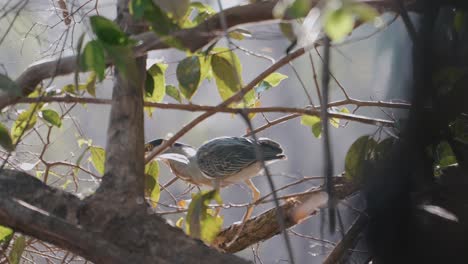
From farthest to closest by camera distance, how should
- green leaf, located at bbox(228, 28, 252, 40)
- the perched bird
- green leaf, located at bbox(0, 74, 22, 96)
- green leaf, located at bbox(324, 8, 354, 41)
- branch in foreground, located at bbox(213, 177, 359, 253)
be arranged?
the perched bird, branch in foreground, located at bbox(213, 177, 359, 253), green leaf, located at bbox(228, 28, 252, 40), green leaf, located at bbox(0, 74, 22, 96), green leaf, located at bbox(324, 8, 354, 41)

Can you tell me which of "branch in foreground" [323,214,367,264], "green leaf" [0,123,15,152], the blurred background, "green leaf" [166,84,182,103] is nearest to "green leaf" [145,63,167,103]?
the blurred background

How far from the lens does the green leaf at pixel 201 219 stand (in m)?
0.76

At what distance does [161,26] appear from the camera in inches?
26.5

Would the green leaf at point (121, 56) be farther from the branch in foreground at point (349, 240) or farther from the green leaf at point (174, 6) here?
the branch in foreground at point (349, 240)

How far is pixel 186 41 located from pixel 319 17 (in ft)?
0.81

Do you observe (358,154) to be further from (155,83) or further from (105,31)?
(105,31)

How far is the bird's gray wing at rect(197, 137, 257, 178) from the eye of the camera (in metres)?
1.68

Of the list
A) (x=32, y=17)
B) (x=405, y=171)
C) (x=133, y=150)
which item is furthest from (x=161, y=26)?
(x=32, y=17)

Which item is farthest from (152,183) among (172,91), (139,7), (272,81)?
(139,7)

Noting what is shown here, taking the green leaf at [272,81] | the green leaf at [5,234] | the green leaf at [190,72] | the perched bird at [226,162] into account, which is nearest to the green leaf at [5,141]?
the green leaf at [5,234]

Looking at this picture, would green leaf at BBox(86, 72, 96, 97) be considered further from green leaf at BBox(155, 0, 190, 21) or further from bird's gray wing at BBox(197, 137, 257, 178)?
bird's gray wing at BBox(197, 137, 257, 178)

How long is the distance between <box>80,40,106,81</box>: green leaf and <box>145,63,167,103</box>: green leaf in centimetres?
33

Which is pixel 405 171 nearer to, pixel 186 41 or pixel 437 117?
pixel 437 117

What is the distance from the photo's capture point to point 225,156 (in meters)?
1.69
